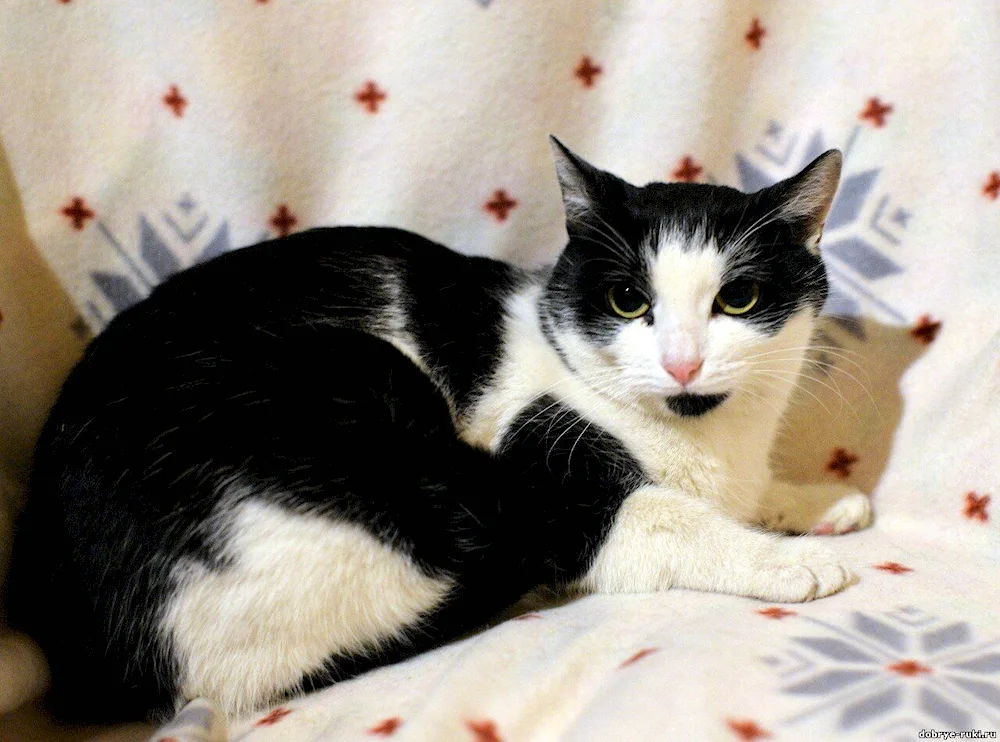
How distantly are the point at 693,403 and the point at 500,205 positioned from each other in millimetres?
517

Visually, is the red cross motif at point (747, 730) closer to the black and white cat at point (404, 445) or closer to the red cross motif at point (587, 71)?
the black and white cat at point (404, 445)

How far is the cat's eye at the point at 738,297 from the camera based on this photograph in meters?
1.00

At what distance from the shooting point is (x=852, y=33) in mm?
1259

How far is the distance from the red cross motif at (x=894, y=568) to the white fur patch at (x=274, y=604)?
0.64 m

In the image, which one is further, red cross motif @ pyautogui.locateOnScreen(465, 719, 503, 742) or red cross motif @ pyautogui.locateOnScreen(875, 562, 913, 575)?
red cross motif @ pyautogui.locateOnScreen(875, 562, 913, 575)

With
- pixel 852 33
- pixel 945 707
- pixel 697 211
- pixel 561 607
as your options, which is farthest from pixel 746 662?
pixel 852 33

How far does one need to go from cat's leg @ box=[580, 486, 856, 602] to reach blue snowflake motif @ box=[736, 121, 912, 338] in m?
0.48

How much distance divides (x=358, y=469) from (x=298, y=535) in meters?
0.10

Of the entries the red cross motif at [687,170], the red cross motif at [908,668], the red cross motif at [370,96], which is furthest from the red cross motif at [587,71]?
the red cross motif at [908,668]

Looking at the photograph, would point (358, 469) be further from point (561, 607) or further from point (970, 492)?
point (970, 492)

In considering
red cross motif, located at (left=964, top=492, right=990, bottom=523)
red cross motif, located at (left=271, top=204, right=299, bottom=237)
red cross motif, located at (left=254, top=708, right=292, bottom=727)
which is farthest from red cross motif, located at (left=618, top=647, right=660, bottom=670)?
red cross motif, located at (left=271, top=204, right=299, bottom=237)

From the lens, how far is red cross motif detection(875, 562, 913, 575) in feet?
3.47

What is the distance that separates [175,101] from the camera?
1235mm

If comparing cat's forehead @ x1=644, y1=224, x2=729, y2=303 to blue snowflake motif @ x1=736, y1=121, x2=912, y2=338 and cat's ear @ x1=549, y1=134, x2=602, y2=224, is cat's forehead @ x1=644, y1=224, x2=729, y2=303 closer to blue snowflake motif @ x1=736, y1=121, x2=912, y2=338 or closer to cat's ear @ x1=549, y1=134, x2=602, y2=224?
cat's ear @ x1=549, y1=134, x2=602, y2=224
